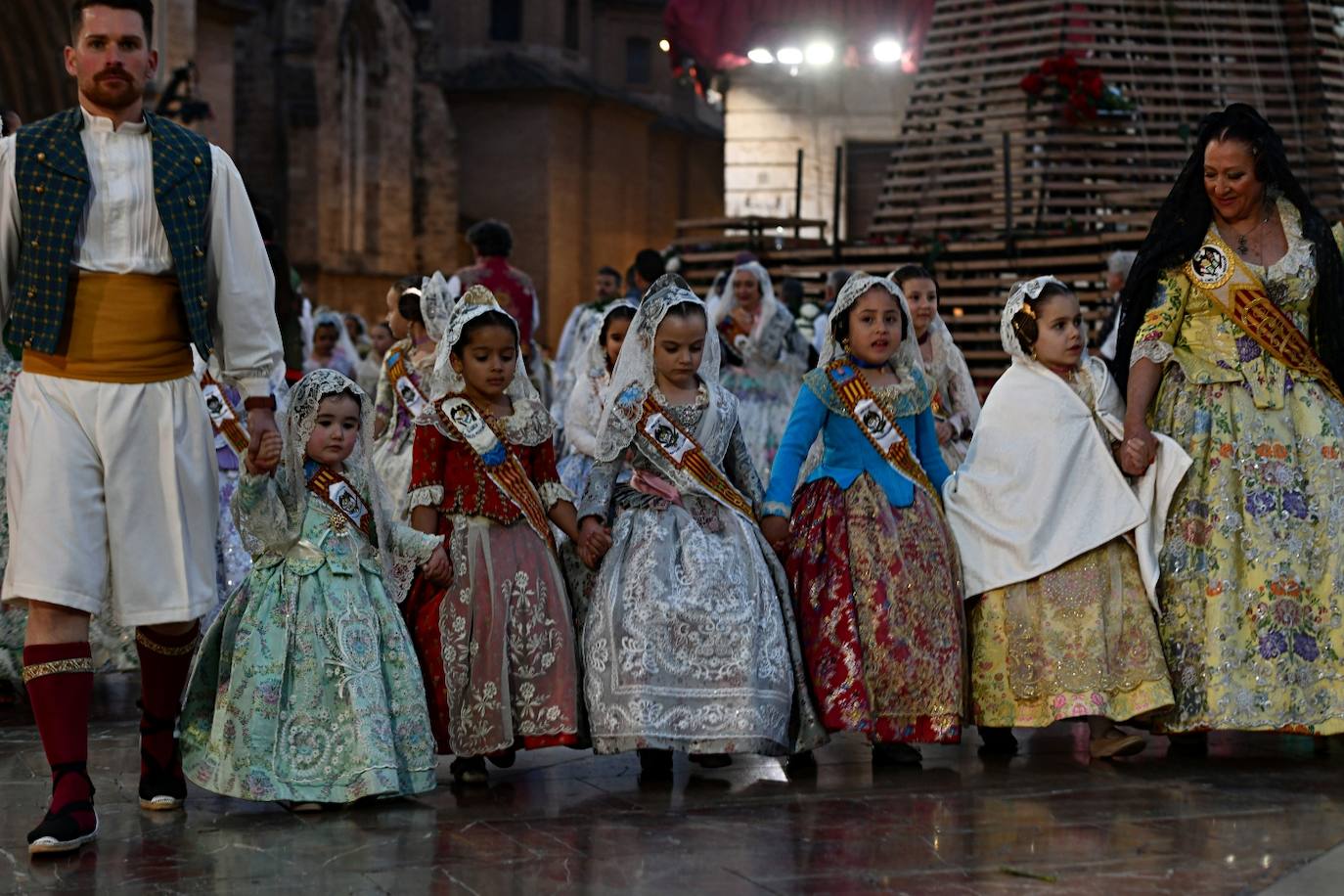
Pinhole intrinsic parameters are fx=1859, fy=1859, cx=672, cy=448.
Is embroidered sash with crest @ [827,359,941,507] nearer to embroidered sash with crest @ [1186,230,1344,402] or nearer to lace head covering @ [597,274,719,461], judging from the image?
lace head covering @ [597,274,719,461]

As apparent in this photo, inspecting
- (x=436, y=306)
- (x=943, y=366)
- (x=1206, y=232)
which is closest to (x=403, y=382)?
(x=436, y=306)

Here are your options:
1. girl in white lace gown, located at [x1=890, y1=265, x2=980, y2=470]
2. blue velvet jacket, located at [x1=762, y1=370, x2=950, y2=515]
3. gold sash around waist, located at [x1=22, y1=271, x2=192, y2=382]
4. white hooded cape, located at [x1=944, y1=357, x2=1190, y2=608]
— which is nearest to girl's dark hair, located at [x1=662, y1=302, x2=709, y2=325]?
blue velvet jacket, located at [x1=762, y1=370, x2=950, y2=515]

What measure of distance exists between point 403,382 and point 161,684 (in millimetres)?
3531

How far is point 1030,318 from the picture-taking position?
21.5 ft

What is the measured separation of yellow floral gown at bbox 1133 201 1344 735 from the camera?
6.13 m

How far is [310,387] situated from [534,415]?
780 mm

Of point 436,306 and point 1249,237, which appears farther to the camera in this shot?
point 436,306

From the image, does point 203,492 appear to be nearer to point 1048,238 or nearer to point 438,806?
point 438,806

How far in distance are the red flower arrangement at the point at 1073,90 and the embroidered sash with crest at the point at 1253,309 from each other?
40.6ft

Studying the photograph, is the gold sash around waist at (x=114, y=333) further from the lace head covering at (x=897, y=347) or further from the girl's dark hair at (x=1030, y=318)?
the girl's dark hair at (x=1030, y=318)

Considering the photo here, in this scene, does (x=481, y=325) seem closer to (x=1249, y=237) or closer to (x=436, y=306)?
(x=436, y=306)

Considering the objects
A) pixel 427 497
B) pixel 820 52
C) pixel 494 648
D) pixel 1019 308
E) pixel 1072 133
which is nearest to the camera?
pixel 494 648

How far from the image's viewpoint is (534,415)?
6.17 meters

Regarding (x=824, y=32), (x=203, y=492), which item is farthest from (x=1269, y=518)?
(x=824, y=32)
